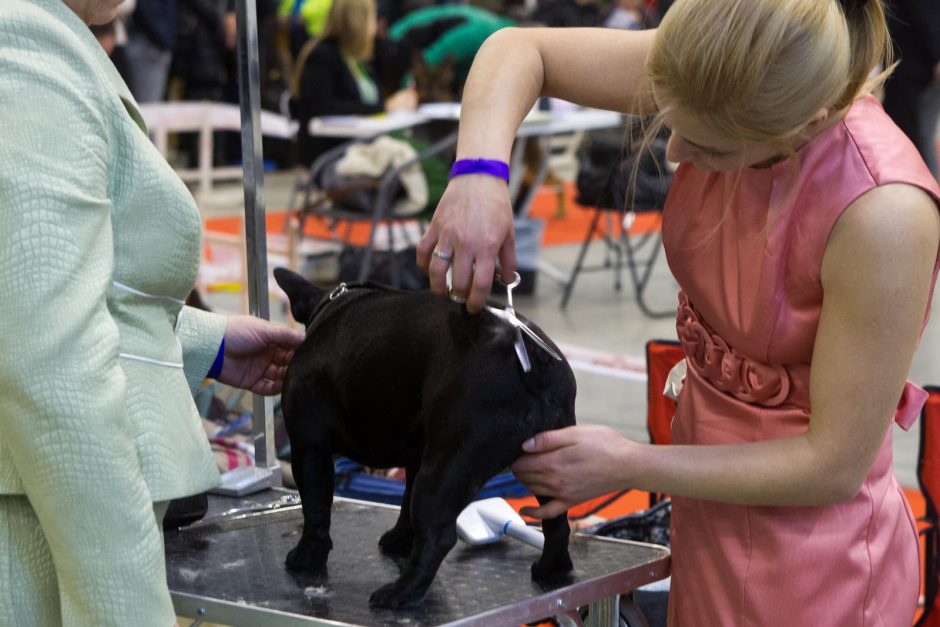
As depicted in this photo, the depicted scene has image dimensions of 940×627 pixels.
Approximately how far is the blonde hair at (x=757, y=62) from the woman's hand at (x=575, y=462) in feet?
1.03

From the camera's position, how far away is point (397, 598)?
121cm

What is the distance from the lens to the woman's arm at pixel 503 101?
118cm

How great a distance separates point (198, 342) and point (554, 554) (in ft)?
1.52

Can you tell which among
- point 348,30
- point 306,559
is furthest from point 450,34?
point 306,559

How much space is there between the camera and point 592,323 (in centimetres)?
540

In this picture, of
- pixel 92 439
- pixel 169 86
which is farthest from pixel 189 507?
pixel 169 86

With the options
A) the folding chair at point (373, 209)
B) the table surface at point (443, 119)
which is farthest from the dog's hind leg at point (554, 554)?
the table surface at point (443, 119)

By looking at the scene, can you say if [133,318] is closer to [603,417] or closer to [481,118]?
[481,118]

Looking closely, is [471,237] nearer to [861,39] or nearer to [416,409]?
[416,409]

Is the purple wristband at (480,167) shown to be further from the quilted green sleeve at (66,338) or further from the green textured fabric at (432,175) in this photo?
the green textured fabric at (432,175)

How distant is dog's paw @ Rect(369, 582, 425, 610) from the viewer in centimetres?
121

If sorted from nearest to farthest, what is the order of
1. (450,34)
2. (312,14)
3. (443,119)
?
(443,119)
(450,34)
(312,14)

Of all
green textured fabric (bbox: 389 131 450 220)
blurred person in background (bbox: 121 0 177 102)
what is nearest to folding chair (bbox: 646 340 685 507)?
green textured fabric (bbox: 389 131 450 220)

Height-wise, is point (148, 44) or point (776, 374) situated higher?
point (776, 374)
